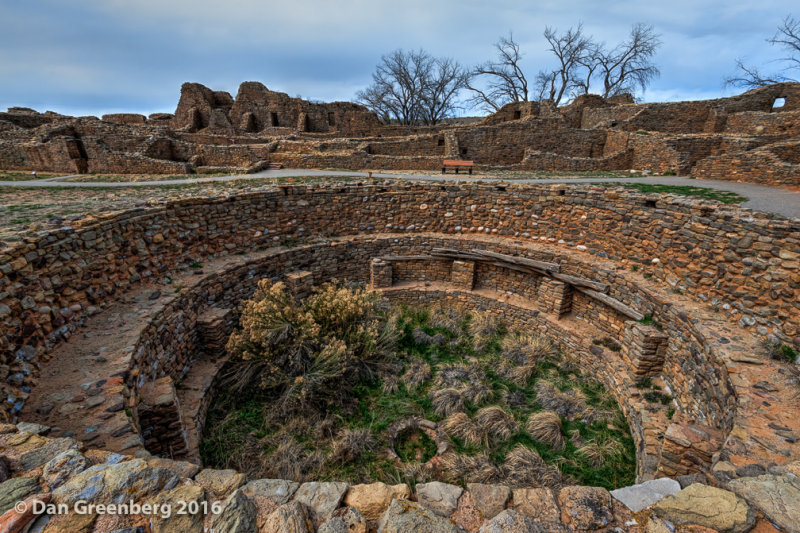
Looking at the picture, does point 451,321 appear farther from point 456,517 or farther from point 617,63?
point 617,63

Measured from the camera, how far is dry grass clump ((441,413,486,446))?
5.27m

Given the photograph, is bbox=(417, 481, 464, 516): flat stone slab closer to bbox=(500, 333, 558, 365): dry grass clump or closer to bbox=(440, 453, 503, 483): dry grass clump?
bbox=(440, 453, 503, 483): dry grass clump

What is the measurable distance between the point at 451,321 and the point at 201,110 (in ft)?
90.4

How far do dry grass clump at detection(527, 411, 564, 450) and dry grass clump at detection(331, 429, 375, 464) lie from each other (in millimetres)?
2594

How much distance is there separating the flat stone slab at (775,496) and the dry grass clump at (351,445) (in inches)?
160

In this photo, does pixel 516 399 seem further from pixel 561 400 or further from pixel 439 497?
pixel 439 497

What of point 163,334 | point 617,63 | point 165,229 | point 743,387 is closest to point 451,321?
point 743,387

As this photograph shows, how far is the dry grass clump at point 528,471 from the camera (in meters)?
4.52

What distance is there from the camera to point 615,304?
22.8 feet

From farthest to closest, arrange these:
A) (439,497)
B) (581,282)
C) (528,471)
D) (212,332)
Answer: (581,282) → (212,332) → (528,471) → (439,497)

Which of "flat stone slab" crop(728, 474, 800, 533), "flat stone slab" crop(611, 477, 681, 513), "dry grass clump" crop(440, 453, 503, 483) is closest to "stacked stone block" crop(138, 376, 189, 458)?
"dry grass clump" crop(440, 453, 503, 483)

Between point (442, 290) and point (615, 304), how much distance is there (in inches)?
167

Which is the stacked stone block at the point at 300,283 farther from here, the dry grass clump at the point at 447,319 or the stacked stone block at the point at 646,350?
the stacked stone block at the point at 646,350

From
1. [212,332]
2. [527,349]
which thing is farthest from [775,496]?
[212,332]
